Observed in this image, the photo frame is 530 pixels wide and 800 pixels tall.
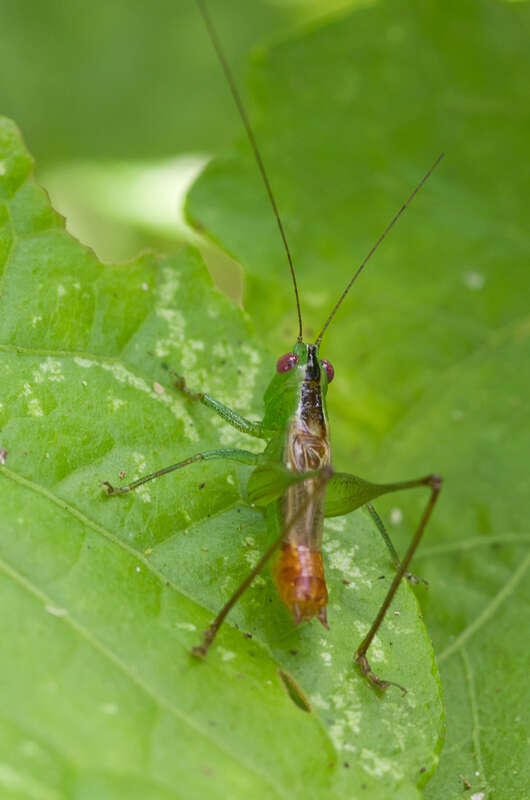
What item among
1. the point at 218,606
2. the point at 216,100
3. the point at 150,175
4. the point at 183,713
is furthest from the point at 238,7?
the point at 183,713

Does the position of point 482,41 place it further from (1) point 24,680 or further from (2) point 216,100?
(1) point 24,680

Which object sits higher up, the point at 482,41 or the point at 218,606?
the point at 482,41

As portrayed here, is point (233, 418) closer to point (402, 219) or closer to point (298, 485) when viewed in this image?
point (298, 485)

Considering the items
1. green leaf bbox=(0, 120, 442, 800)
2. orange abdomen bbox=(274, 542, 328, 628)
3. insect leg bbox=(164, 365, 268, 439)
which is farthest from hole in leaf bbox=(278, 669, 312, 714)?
insect leg bbox=(164, 365, 268, 439)

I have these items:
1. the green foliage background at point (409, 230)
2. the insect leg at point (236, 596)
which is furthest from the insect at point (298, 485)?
the green foliage background at point (409, 230)

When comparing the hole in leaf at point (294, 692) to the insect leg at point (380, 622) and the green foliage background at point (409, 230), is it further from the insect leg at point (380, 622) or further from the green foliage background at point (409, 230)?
the green foliage background at point (409, 230)

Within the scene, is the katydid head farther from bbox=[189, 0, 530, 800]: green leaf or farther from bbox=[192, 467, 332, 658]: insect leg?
bbox=[189, 0, 530, 800]: green leaf

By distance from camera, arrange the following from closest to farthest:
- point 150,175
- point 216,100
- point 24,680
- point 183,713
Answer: point 24,680 < point 183,713 < point 150,175 < point 216,100
